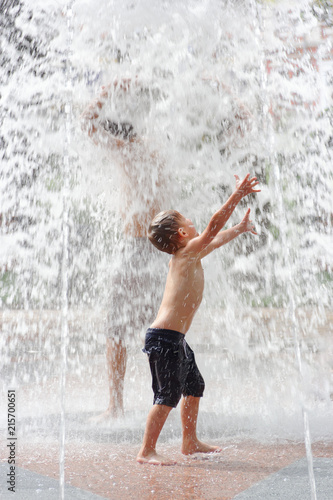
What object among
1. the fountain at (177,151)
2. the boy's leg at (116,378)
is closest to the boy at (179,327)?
Answer: the fountain at (177,151)

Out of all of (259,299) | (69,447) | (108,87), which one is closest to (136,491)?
(69,447)

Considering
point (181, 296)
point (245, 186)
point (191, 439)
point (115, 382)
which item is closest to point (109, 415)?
point (115, 382)

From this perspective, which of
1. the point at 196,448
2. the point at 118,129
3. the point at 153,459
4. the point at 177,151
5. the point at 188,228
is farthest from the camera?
the point at 177,151

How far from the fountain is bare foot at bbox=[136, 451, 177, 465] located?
→ 0.28 meters

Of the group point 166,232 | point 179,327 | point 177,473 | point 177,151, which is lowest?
point 177,473

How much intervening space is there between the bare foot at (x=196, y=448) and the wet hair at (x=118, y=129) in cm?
162

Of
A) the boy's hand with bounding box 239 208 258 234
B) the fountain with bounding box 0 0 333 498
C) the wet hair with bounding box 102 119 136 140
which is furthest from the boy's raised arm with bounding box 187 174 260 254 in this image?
the wet hair with bounding box 102 119 136 140

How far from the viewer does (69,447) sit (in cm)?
200

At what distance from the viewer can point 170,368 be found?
6.26 feet

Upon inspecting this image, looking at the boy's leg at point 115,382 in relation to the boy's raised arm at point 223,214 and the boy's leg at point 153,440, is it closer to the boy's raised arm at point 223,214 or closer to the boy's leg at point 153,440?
the boy's leg at point 153,440

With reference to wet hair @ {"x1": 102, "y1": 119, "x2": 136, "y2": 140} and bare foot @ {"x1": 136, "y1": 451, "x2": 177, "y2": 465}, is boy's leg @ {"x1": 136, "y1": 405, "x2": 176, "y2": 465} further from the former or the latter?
wet hair @ {"x1": 102, "y1": 119, "x2": 136, "y2": 140}

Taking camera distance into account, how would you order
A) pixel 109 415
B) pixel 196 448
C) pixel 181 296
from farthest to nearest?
1. pixel 109 415
2. pixel 181 296
3. pixel 196 448

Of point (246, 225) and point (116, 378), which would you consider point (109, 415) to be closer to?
point (116, 378)

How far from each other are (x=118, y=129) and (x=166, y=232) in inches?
36.5
